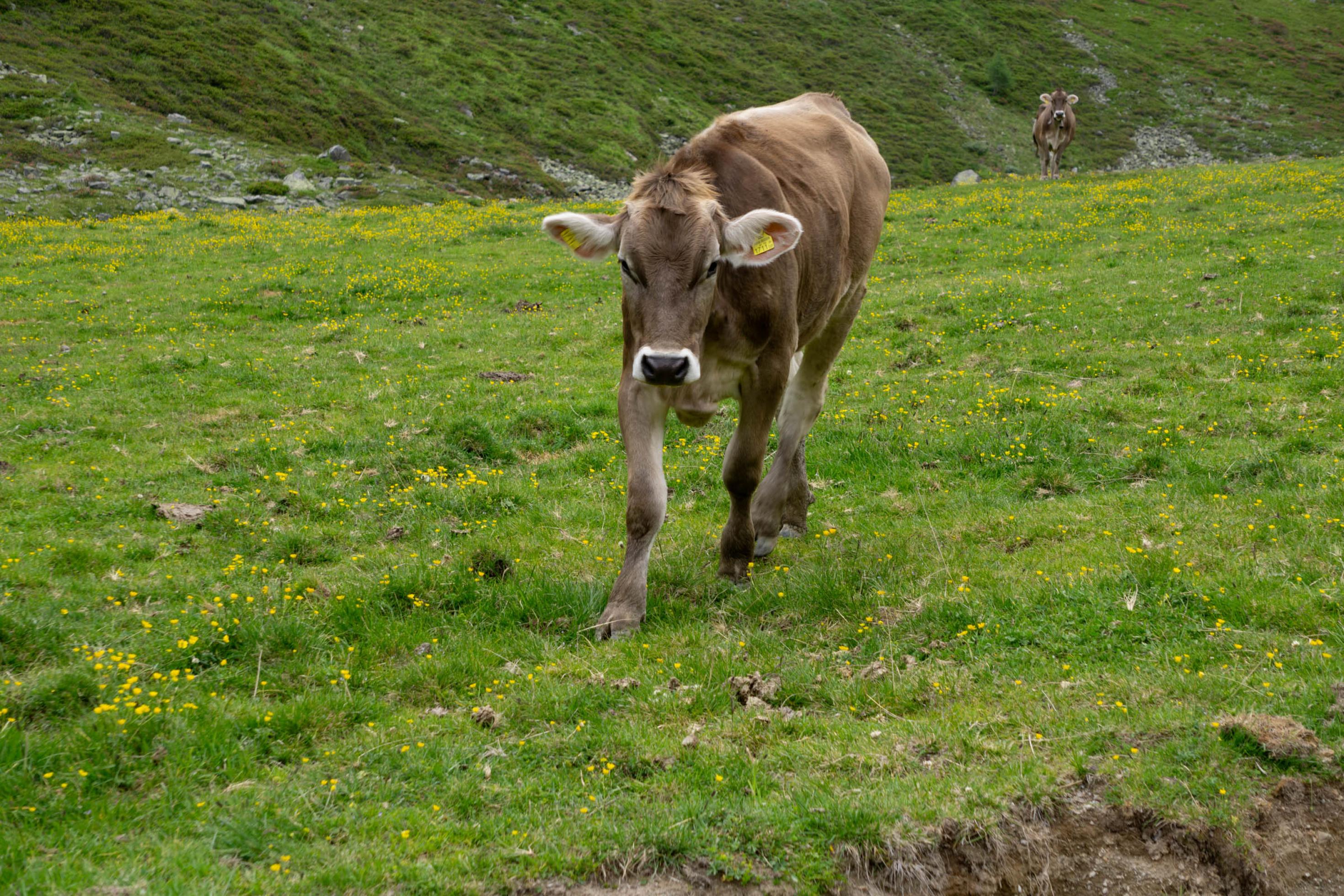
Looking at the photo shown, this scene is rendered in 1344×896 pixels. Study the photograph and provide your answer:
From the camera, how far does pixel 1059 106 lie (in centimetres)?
3634

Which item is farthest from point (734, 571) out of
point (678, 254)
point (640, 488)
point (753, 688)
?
point (678, 254)

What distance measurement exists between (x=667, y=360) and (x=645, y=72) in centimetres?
6524

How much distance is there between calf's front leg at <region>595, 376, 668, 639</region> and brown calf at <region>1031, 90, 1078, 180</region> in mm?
33322

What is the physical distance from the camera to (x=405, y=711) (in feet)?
17.3

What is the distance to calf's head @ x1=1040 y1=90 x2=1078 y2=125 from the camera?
3591 cm

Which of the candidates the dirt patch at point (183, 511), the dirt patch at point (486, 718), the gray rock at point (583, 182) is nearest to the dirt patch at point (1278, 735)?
the dirt patch at point (486, 718)

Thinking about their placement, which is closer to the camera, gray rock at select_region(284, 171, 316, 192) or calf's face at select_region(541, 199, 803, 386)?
calf's face at select_region(541, 199, 803, 386)

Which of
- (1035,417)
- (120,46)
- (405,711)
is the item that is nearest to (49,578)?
(405,711)

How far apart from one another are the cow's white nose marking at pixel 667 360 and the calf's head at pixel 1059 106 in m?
35.2

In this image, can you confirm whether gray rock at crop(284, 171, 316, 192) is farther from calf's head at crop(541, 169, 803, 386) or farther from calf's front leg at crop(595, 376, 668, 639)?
calf's front leg at crop(595, 376, 668, 639)

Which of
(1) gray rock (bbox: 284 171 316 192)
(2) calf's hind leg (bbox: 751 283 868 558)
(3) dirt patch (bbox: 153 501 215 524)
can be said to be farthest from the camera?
(1) gray rock (bbox: 284 171 316 192)

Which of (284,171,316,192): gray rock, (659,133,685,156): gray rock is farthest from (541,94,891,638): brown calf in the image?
(659,133,685,156): gray rock

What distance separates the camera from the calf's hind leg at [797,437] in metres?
7.99

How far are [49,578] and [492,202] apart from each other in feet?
87.3
